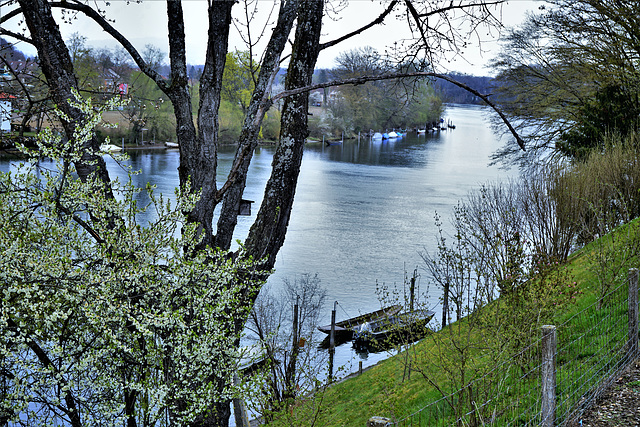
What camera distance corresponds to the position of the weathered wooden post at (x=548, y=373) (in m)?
4.03

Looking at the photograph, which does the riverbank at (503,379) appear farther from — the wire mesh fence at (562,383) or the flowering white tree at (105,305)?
the flowering white tree at (105,305)

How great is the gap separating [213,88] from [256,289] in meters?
1.69

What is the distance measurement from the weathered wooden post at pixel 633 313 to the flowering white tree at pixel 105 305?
343cm

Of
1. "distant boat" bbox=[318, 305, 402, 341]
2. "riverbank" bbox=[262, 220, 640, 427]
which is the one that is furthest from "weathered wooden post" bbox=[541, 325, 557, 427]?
"distant boat" bbox=[318, 305, 402, 341]

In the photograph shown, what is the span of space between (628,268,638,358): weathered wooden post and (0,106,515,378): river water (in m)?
7.84

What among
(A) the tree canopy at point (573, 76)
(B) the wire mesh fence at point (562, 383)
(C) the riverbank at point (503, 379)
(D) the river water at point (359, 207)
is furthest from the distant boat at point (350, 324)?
(B) the wire mesh fence at point (562, 383)

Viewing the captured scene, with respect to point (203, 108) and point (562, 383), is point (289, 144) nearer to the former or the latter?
point (203, 108)

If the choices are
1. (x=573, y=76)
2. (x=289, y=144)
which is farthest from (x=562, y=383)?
(x=573, y=76)

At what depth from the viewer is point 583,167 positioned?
1545cm

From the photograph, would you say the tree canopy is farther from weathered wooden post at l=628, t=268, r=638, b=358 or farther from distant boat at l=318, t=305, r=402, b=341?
weathered wooden post at l=628, t=268, r=638, b=358

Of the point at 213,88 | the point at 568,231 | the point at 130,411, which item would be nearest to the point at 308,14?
the point at 213,88

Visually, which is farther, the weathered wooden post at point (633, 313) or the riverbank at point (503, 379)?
the weathered wooden post at point (633, 313)

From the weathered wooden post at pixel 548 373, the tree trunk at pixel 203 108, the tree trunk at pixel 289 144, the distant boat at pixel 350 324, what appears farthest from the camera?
the distant boat at pixel 350 324

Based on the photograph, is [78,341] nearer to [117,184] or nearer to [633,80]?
[117,184]
